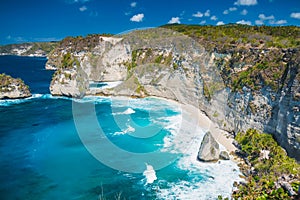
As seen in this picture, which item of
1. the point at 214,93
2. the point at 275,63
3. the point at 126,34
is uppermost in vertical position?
the point at 126,34

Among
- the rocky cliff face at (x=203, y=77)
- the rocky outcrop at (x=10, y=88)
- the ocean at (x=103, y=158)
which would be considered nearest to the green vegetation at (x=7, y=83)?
the rocky outcrop at (x=10, y=88)

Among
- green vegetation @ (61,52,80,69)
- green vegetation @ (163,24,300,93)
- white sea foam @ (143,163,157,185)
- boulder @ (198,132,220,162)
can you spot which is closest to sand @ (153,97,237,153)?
boulder @ (198,132,220,162)

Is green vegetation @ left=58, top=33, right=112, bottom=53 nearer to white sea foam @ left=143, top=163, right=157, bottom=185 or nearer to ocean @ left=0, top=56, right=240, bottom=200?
ocean @ left=0, top=56, right=240, bottom=200

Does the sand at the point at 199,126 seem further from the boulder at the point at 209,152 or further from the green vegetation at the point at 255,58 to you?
the green vegetation at the point at 255,58

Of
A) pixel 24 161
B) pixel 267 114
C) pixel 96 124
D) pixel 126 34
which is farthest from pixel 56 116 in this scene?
pixel 126 34

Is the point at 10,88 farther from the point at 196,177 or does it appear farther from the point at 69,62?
the point at 196,177

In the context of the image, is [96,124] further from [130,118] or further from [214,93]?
[214,93]
